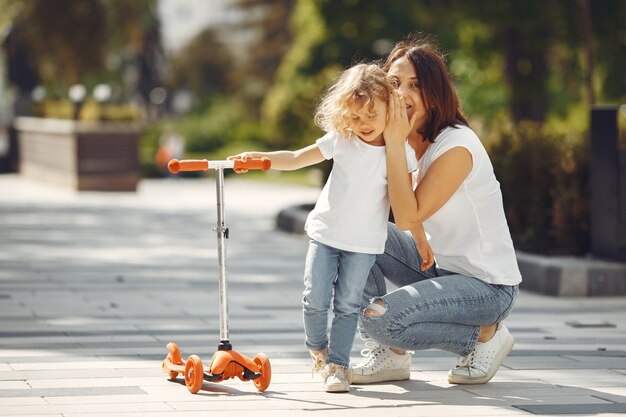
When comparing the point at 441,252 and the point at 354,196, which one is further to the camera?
the point at 441,252

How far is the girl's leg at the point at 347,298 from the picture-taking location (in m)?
5.38

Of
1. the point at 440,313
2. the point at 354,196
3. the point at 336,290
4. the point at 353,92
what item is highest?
the point at 353,92

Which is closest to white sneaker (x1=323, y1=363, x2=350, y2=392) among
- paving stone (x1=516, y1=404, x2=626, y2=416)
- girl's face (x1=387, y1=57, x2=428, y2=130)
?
paving stone (x1=516, y1=404, x2=626, y2=416)

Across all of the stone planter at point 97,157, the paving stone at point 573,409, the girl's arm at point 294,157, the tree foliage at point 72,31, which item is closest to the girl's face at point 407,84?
the girl's arm at point 294,157

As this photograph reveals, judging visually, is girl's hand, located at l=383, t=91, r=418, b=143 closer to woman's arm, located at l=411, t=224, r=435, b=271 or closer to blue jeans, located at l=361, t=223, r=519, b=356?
woman's arm, located at l=411, t=224, r=435, b=271

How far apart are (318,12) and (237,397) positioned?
1925 centimetres

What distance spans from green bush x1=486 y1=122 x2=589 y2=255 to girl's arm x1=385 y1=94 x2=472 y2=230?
4.74 m

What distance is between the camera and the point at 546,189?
1058 cm

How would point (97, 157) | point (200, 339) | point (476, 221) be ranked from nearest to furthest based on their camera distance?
point (476, 221) < point (200, 339) < point (97, 157)

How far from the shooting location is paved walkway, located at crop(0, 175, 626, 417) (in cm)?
528

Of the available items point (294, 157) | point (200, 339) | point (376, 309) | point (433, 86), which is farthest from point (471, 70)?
point (376, 309)

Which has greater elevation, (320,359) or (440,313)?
(440,313)

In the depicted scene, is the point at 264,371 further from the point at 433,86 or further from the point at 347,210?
the point at 433,86

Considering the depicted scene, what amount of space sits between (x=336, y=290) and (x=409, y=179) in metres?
0.56
